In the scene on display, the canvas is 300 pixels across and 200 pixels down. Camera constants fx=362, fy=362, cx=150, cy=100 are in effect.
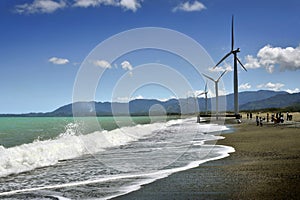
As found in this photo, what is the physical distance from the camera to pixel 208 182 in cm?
1159

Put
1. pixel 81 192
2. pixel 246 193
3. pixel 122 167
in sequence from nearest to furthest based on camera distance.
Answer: pixel 246 193 → pixel 81 192 → pixel 122 167

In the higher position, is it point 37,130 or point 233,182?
point 233,182

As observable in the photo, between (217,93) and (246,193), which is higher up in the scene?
(217,93)

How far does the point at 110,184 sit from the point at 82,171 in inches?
140

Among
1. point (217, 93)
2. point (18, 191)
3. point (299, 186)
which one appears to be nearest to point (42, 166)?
point (18, 191)

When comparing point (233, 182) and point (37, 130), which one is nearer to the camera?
point (233, 182)

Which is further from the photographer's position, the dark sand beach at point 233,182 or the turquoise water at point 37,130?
the turquoise water at point 37,130

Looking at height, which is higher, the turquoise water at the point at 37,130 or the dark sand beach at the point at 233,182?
the dark sand beach at the point at 233,182

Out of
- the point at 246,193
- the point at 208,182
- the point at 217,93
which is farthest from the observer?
the point at 217,93

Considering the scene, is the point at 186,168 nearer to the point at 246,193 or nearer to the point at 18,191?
the point at 246,193

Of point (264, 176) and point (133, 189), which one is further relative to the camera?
point (264, 176)

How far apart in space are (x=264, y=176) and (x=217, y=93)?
8343 centimetres

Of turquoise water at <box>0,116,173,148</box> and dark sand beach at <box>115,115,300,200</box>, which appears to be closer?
dark sand beach at <box>115,115,300,200</box>

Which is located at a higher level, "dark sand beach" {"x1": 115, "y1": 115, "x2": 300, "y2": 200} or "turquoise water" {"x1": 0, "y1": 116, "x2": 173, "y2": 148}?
"dark sand beach" {"x1": 115, "y1": 115, "x2": 300, "y2": 200}
